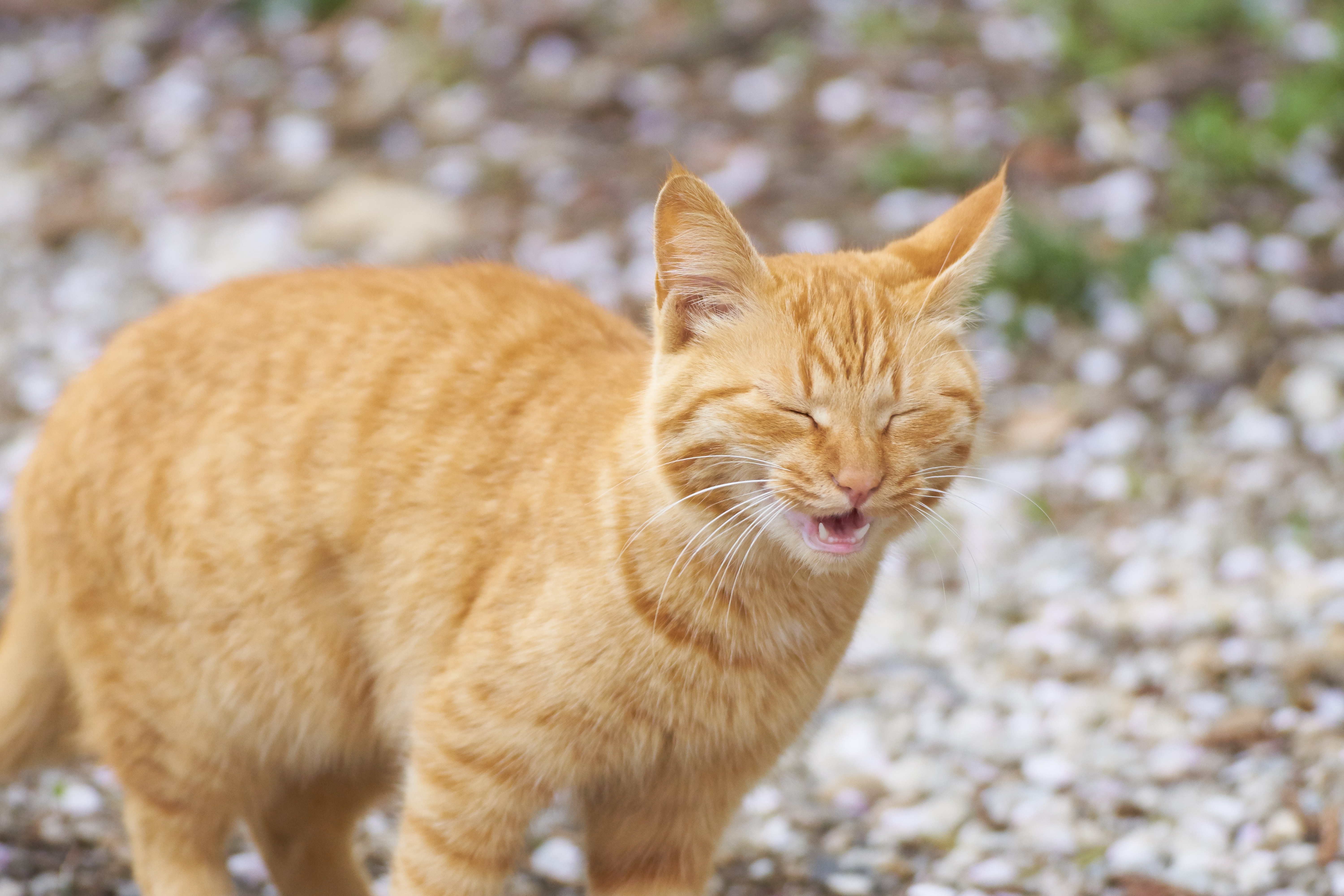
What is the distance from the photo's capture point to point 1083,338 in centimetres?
538

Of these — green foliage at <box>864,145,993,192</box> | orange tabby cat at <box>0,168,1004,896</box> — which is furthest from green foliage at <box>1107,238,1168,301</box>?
orange tabby cat at <box>0,168,1004,896</box>

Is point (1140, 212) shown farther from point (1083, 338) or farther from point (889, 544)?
point (889, 544)

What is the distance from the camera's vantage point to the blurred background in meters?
3.56

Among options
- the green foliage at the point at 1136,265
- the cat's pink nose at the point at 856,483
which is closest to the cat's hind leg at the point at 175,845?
the cat's pink nose at the point at 856,483

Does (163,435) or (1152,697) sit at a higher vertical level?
(163,435)

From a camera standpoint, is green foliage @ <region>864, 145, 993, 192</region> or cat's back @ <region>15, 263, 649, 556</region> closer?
cat's back @ <region>15, 263, 649, 556</region>

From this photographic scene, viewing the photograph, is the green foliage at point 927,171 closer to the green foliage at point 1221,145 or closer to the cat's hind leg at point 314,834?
the green foliage at point 1221,145

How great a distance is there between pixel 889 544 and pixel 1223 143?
3.99 metres

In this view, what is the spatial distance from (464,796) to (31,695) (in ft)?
3.96

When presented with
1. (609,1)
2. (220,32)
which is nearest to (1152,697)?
(609,1)

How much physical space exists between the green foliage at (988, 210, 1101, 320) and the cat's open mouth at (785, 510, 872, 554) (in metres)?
3.25

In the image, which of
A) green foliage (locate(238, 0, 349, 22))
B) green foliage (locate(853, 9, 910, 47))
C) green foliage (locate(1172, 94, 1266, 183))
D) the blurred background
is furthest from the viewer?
green foliage (locate(238, 0, 349, 22))

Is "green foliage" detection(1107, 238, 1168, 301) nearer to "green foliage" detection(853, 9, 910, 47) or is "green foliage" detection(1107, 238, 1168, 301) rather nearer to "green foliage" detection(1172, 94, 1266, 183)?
"green foliage" detection(1172, 94, 1266, 183)

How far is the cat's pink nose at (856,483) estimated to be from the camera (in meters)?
2.22
